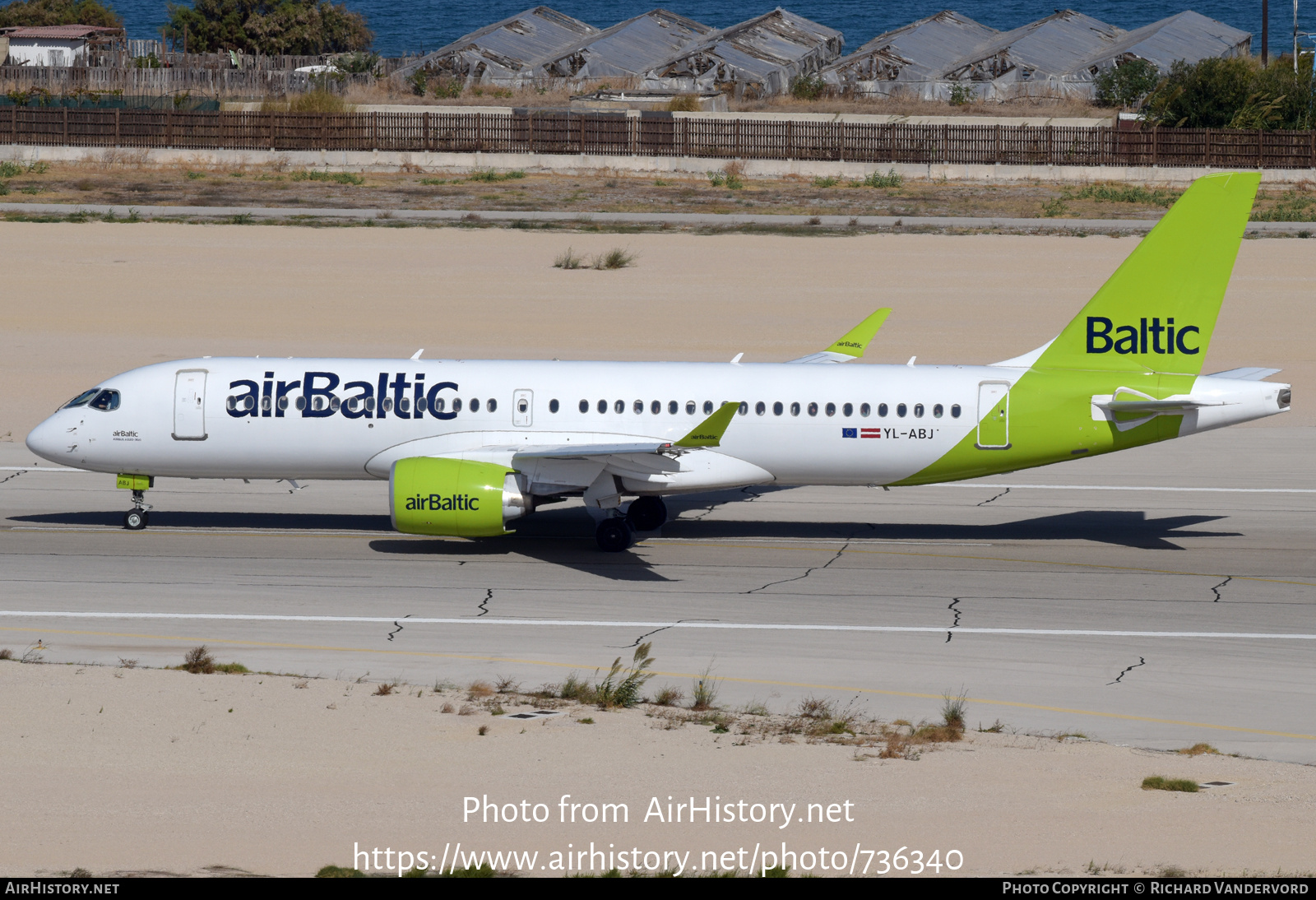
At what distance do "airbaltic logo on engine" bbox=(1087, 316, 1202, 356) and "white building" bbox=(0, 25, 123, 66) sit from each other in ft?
448

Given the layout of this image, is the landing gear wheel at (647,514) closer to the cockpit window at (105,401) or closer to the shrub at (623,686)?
the shrub at (623,686)

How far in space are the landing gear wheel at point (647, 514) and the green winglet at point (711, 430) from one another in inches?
183

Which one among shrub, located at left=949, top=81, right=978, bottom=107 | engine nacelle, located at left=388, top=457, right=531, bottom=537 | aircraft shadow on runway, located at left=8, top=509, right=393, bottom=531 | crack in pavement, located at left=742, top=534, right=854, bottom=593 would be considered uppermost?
shrub, located at left=949, top=81, right=978, bottom=107

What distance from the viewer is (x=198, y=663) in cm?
2083

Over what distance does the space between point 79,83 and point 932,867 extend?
12795 centimetres

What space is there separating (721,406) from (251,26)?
461 feet

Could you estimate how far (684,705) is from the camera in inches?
782

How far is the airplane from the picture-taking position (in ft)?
93.9

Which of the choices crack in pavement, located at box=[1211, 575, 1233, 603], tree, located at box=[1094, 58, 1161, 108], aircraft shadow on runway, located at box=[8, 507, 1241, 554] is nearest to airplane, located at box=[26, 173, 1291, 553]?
aircraft shadow on runway, located at box=[8, 507, 1241, 554]

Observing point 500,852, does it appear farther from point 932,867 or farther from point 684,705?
point 684,705

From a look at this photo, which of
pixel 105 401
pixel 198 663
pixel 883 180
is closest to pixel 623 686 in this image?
pixel 198 663

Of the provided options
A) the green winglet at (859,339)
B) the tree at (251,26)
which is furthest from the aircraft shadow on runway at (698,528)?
the tree at (251,26)

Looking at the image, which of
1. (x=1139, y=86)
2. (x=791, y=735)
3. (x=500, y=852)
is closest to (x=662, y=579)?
(x=791, y=735)

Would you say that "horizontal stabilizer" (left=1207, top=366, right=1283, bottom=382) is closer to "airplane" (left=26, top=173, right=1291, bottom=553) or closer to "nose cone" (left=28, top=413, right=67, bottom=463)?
"airplane" (left=26, top=173, right=1291, bottom=553)
